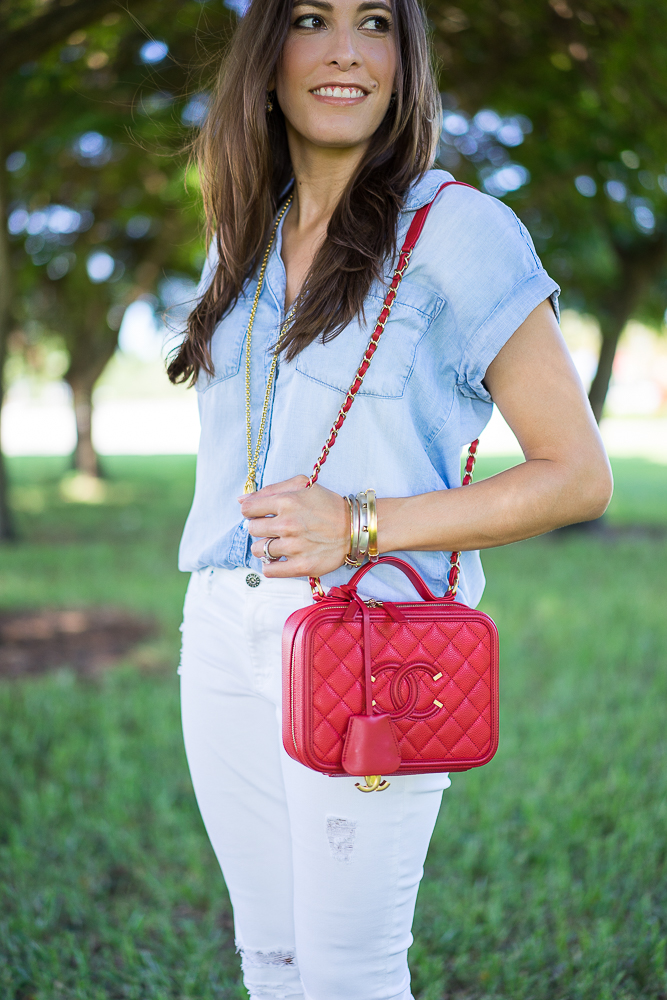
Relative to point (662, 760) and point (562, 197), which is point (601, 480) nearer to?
point (662, 760)

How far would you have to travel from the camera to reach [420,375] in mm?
1405

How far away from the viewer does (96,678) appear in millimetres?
5113

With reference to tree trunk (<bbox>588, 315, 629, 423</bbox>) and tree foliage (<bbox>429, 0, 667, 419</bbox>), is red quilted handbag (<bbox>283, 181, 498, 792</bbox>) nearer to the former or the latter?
tree foliage (<bbox>429, 0, 667, 419</bbox>)

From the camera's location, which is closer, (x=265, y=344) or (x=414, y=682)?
(x=414, y=682)

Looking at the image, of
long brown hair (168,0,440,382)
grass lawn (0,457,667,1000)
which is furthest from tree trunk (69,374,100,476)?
long brown hair (168,0,440,382)

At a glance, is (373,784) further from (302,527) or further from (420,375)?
(420,375)

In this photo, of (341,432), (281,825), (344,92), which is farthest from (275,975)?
→ (344,92)

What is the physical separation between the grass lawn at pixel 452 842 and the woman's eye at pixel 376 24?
2.40 meters

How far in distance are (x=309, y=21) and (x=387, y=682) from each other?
3.77ft

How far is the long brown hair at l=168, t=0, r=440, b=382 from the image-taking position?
4.75 feet

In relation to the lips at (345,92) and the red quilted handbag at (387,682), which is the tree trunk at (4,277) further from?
the red quilted handbag at (387,682)

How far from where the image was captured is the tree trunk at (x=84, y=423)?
50.5 feet

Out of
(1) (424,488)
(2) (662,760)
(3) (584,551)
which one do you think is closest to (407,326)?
(1) (424,488)

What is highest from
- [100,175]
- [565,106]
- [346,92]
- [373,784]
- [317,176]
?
[100,175]
